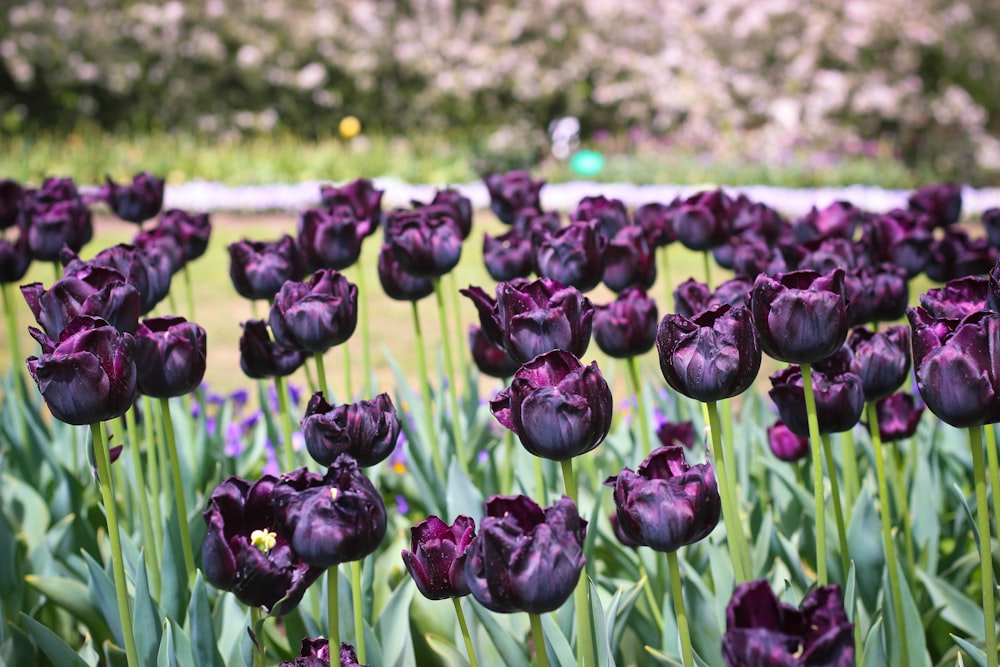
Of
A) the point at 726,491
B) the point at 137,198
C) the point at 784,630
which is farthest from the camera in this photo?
the point at 137,198

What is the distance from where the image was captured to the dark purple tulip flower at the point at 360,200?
2.36m

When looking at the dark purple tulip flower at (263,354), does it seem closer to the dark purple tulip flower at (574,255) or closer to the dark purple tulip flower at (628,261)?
the dark purple tulip flower at (574,255)

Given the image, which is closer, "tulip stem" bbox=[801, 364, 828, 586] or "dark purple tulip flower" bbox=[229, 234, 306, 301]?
"tulip stem" bbox=[801, 364, 828, 586]

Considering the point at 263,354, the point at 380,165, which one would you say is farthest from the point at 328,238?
the point at 380,165

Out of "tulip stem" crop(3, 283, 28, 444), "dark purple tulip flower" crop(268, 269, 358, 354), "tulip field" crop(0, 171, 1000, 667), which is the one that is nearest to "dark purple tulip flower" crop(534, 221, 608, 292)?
"tulip field" crop(0, 171, 1000, 667)

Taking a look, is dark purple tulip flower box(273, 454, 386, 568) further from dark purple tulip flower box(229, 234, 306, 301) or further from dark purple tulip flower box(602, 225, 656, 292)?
dark purple tulip flower box(602, 225, 656, 292)

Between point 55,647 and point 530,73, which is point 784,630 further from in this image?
point 530,73

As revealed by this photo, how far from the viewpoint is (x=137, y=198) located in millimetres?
2500

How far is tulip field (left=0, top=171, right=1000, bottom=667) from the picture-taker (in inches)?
44.6

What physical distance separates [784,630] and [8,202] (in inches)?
90.6

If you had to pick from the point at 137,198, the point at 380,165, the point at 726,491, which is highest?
the point at 380,165

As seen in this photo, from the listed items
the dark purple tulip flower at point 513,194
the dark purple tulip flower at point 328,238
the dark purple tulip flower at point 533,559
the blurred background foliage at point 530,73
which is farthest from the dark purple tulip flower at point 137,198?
the blurred background foliage at point 530,73

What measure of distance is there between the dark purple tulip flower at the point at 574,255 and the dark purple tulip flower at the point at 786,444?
21.6 inches

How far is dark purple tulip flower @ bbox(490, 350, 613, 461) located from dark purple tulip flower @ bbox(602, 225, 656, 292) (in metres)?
0.89
